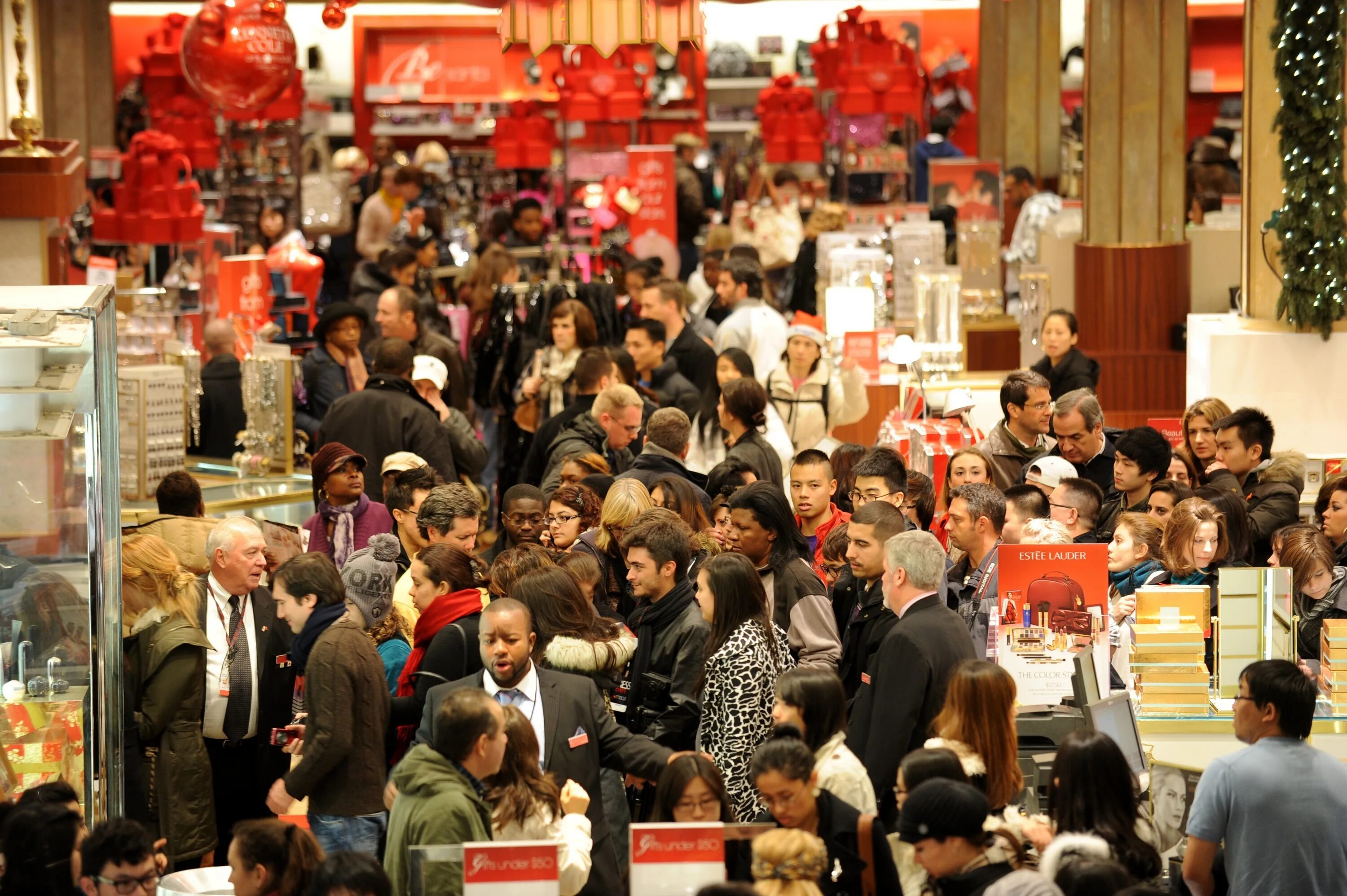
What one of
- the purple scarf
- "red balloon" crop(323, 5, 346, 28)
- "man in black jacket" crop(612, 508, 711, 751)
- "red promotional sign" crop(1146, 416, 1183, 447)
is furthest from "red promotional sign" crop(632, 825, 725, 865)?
"red balloon" crop(323, 5, 346, 28)

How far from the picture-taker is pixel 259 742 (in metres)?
5.69

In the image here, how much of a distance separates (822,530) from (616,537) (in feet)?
3.02

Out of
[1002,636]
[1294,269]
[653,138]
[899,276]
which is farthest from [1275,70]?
[653,138]

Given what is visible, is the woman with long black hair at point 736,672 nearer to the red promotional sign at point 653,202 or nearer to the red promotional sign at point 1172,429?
the red promotional sign at point 1172,429

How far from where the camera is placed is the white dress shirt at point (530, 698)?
4719 millimetres

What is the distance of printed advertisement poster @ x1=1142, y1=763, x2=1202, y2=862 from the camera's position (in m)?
4.74

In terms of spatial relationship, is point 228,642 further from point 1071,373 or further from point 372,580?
point 1071,373

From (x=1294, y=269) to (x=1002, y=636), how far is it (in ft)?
15.3

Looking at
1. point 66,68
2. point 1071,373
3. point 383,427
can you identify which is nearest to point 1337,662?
point 1071,373

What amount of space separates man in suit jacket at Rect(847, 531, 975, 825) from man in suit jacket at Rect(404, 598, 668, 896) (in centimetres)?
59

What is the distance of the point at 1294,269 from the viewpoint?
9.23m

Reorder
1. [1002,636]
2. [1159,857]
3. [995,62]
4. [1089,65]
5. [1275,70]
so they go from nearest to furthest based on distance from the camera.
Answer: [1159,857] < [1002,636] < [1275,70] < [1089,65] < [995,62]

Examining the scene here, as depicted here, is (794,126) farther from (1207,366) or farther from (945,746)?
(945,746)

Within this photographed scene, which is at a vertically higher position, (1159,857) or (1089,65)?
(1089,65)
